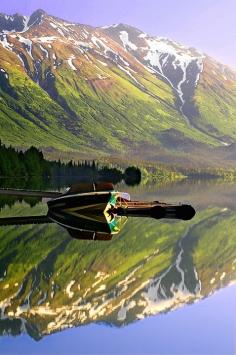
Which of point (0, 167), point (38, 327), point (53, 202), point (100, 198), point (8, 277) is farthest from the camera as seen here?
point (0, 167)

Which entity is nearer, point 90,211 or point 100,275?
point 100,275

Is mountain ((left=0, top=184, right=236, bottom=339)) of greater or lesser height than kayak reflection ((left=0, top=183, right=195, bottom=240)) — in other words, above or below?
below

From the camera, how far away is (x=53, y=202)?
109 ft

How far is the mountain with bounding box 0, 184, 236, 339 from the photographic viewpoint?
51.8 ft

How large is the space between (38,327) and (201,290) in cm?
675

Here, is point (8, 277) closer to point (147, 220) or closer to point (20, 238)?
point (20, 238)

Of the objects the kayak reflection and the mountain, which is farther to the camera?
the kayak reflection

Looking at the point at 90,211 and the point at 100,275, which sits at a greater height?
the point at 90,211

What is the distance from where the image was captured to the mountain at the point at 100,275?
15.8 m

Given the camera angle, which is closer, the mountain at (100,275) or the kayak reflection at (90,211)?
the mountain at (100,275)

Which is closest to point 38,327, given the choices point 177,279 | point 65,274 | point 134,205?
point 65,274

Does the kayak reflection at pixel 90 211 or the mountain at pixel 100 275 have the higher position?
the kayak reflection at pixel 90 211

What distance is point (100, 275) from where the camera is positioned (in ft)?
68.2

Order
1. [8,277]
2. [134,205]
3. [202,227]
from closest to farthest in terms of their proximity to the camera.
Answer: [8,277]
[134,205]
[202,227]
